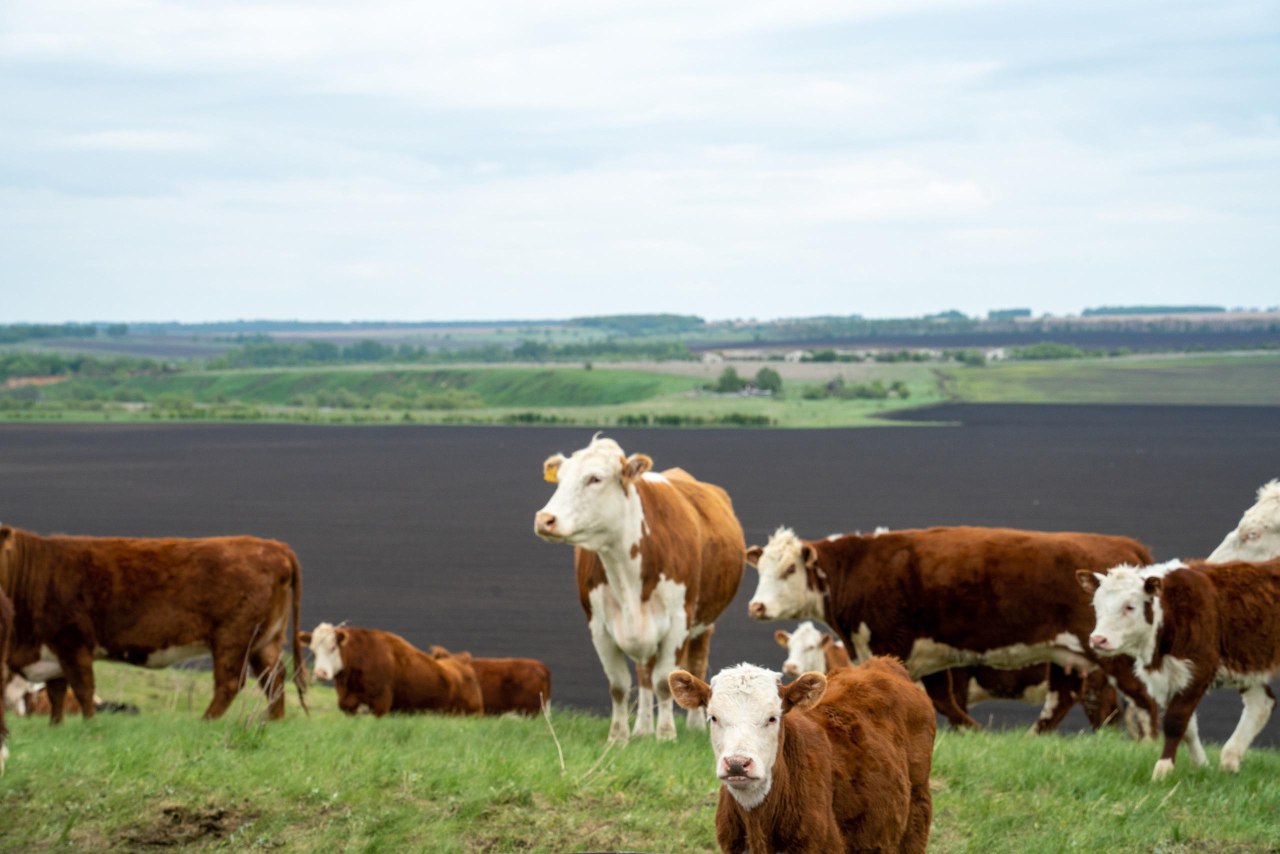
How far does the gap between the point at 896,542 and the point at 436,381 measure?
18425cm

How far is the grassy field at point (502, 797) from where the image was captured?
7754 millimetres

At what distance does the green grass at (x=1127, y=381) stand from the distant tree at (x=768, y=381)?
17.6m

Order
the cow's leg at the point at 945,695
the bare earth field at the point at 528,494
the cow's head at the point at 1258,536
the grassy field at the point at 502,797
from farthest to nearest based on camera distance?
the bare earth field at the point at 528,494 < the cow's leg at the point at 945,695 < the cow's head at the point at 1258,536 < the grassy field at the point at 502,797

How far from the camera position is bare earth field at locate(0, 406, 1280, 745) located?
28.7 m

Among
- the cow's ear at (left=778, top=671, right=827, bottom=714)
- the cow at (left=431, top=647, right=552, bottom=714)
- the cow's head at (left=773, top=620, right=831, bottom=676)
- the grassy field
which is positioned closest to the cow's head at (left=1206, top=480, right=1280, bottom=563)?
the grassy field

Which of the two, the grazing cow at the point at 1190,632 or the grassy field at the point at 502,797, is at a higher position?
the grazing cow at the point at 1190,632

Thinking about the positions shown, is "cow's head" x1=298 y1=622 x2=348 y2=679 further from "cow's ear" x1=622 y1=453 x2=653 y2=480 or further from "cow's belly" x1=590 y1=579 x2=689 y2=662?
"cow's ear" x1=622 y1=453 x2=653 y2=480

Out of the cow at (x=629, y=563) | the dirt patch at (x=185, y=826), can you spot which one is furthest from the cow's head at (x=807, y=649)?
the dirt patch at (x=185, y=826)

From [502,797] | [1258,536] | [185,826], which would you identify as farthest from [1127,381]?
[185,826]

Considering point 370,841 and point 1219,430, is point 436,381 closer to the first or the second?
point 1219,430

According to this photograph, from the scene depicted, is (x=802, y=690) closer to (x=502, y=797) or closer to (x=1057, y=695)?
(x=502, y=797)

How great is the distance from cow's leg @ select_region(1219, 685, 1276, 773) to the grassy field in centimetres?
16

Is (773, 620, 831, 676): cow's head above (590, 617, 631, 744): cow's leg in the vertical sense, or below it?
below

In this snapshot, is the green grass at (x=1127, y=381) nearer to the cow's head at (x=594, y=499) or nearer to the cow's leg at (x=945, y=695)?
the cow's leg at (x=945, y=695)
